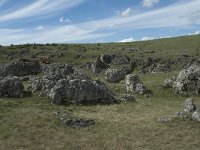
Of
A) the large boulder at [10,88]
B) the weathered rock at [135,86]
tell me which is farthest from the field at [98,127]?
the weathered rock at [135,86]

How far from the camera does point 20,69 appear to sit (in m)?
75.4

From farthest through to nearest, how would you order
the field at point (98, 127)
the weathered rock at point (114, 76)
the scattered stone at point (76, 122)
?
the weathered rock at point (114, 76), the scattered stone at point (76, 122), the field at point (98, 127)

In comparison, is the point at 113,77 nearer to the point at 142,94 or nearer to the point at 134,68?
the point at 142,94

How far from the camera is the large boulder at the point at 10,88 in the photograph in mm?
46781

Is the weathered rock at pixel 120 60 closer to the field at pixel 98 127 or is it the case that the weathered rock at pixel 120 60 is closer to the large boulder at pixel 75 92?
the field at pixel 98 127

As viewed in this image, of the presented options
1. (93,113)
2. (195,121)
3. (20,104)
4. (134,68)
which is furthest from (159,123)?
(134,68)

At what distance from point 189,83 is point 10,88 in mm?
20830

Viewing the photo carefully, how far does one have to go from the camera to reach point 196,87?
51000mm

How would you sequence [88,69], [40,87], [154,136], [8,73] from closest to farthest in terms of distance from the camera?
[154,136] < [40,87] < [8,73] < [88,69]

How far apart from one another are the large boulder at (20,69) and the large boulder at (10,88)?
24078 millimetres

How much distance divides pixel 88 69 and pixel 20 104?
4987cm

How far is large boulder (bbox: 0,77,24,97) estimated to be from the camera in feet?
153

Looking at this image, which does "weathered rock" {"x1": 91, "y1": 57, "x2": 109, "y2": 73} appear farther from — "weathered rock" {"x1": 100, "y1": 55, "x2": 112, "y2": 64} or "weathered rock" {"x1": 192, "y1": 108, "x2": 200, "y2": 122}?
"weathered rock" {"x1": 192, "y1": 108, "x2": 200, "y2": 122}

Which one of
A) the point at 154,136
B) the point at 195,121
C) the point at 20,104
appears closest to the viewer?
the point at 154,136
